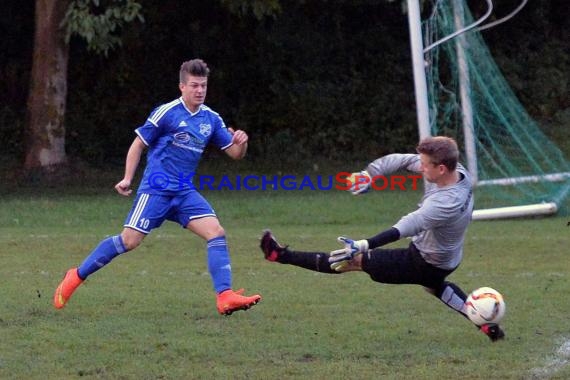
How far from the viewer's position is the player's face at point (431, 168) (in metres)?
6.42

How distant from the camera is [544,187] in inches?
569

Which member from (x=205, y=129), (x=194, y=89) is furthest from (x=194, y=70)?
(x=205, y=129)

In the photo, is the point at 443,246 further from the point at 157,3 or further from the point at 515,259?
the point at 157,3

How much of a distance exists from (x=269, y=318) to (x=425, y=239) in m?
1.49

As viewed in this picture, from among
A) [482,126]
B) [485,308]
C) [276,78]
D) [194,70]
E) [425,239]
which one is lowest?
[276,78]

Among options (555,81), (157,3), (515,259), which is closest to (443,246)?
(515,259)

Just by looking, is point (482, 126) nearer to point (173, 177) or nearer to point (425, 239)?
point (173, 177)

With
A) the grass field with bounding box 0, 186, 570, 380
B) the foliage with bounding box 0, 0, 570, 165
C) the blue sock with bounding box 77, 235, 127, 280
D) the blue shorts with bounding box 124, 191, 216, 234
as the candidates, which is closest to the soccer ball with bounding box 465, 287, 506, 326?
the grass field with bounding box 0, 186, 570, 380

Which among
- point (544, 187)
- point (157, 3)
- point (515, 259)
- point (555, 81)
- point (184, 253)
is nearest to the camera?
point (515, 259)

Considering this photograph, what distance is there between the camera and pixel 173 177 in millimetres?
7504

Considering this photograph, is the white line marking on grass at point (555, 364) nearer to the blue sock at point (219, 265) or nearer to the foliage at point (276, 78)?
the blue sock at point (219, 265)

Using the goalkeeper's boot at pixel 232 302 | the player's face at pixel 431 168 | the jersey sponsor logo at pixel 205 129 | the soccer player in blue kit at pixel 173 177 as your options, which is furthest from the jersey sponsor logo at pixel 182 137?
the player's face at pixel 431 168

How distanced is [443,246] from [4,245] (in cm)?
671

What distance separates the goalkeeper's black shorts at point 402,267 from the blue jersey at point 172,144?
1.48 m
